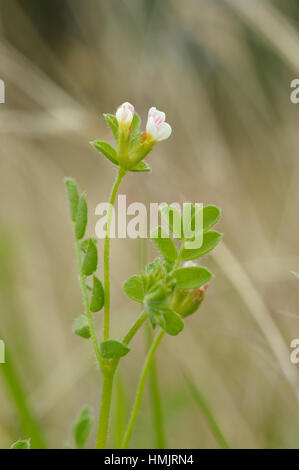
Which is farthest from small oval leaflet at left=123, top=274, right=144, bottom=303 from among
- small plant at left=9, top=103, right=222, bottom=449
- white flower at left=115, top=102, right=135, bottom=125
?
white flower at left=115, top=102, right=135, bottom=125

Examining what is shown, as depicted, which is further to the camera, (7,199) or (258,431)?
(7,199)

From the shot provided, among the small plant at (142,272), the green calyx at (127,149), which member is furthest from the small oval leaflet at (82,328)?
the green calyx at (127,149)

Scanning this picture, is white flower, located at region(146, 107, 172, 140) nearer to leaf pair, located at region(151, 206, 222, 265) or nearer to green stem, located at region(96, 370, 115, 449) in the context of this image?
leaf pair, located at region(151, 206, 222, 265)

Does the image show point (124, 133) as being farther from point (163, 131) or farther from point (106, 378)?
point (106, 378)

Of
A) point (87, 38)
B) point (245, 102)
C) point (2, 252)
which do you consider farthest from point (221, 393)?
point (87, 38)
